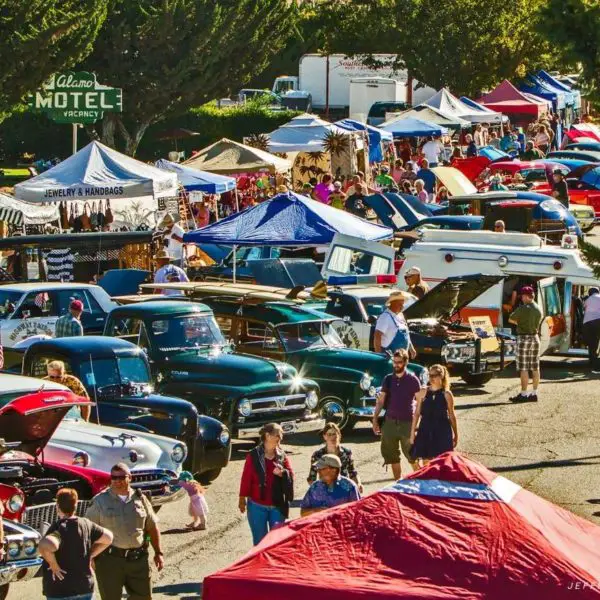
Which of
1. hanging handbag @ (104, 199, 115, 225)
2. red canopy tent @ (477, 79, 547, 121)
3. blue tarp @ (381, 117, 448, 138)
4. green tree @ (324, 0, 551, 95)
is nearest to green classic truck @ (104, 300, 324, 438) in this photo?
hanging handbag @ (104, 199, 115, 225)

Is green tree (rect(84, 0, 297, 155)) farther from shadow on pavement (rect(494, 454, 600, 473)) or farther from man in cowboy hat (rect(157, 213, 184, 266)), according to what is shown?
shadow on pavement (rect(494, 454, 600, 473))

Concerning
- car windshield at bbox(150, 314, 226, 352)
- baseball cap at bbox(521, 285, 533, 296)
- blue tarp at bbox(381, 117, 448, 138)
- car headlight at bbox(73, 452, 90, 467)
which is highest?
blue tarp at bbox(381, 117, 448, 138)

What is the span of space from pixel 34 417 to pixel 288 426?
4.87 m

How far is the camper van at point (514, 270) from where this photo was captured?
22625 mm

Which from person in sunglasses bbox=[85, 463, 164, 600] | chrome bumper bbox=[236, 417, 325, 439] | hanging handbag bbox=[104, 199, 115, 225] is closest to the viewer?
person in sunglasses bbox=[85, 463, 164, 600]

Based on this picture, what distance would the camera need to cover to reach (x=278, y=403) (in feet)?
55.3

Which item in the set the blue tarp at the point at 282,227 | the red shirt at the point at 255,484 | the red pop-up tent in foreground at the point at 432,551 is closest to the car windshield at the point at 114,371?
the red shirt at the point at 255,484

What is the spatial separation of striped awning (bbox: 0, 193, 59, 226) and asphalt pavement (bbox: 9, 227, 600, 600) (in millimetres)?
9618

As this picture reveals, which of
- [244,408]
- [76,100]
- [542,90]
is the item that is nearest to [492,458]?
[244,408]

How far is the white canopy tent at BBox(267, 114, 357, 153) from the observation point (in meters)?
38.3

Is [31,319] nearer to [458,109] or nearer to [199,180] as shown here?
[199,180]

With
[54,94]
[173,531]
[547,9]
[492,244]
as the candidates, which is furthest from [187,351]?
[54,94]

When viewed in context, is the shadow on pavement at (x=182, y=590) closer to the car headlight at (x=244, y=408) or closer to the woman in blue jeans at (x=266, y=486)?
the woman in blue jeans at (x=266, y=486)

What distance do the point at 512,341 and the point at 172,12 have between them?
3091cm
